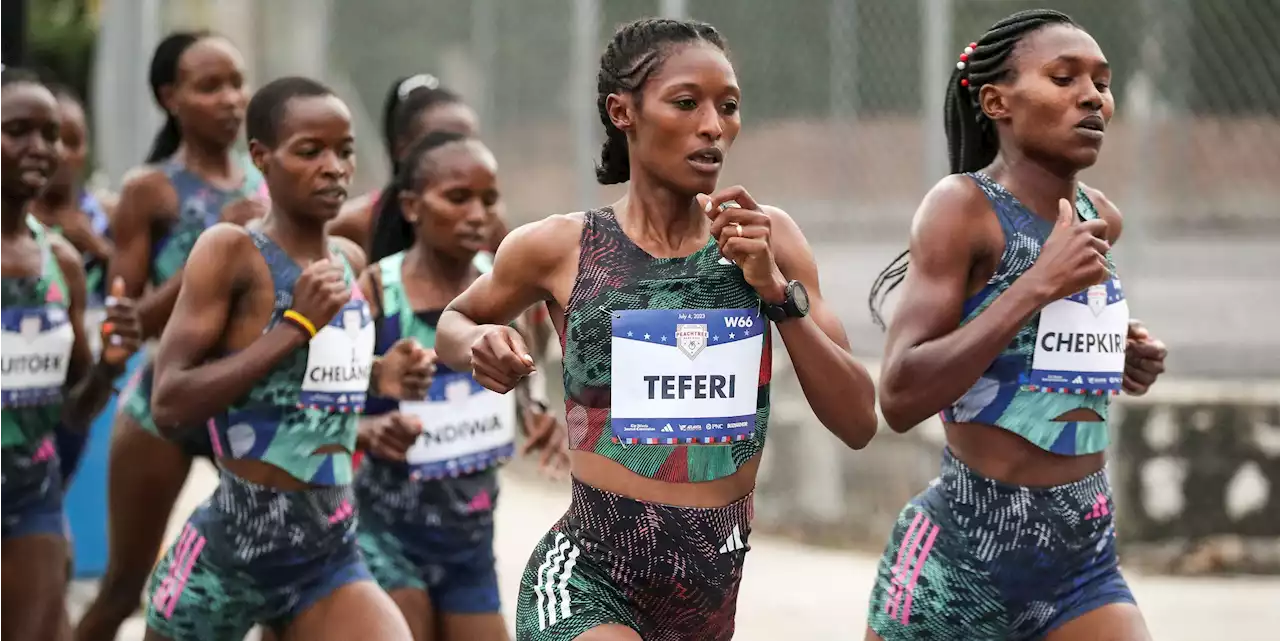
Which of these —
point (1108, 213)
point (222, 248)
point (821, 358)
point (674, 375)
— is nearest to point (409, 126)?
point (222, 248)

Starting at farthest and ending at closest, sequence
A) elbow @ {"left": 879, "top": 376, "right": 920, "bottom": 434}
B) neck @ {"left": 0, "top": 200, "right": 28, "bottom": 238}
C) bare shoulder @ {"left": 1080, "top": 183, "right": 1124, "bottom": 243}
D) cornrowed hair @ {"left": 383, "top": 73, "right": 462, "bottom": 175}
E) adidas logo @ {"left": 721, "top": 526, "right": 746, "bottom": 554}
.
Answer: cornrowed hair @ {"left": 383, "top": 73, "right": 462, "bottom": 175} → neck @ {"left": 0, "top": 200, "right": 28, "bottom": 238} → bare shoulder @ {"left": 1080, "top": 183, "right": 1124, "bottom": 243} → elbow @ {"left": 879, "top": 376, "right": 920, "bottom": 434} → adidas logo @ {"left": 721, "top": 526, "right": 746, "bottom": 554}

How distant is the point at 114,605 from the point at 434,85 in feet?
8.81

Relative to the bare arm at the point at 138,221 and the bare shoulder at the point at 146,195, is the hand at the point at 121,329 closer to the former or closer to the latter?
the bare arm at the point at 138,221

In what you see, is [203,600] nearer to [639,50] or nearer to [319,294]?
[319,294]

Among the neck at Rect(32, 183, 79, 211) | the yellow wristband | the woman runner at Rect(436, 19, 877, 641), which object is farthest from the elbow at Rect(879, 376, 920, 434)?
the neck at Rect(32, 183, 79, 211)

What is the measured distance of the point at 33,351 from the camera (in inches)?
224

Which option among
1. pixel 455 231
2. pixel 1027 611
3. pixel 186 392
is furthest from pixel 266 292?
pixel 1027 611

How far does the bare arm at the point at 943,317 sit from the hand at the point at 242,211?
2.97m

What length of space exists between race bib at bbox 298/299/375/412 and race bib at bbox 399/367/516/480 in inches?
22.3

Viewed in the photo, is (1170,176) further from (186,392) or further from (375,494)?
(186,392)

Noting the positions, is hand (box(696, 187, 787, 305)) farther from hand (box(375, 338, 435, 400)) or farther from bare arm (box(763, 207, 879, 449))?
hand (box(375, 338, 435, 400))

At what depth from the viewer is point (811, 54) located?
887cm

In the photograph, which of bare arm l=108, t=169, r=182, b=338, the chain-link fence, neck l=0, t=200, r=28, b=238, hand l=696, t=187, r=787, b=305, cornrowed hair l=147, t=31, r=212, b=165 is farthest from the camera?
the chain-link fence

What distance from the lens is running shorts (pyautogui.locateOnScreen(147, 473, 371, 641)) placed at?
4891mm
